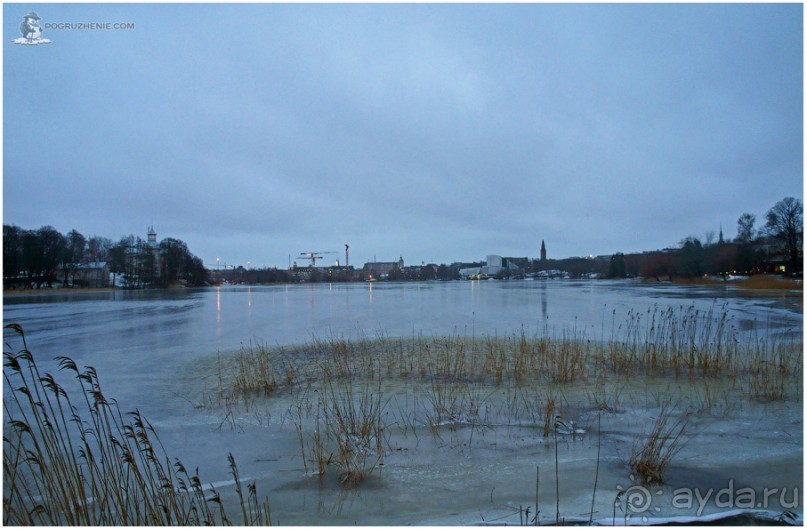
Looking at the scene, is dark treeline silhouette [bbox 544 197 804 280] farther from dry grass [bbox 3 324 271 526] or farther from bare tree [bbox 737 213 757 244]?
dry grass [bbox 3 324 271 526]

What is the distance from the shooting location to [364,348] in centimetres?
1255

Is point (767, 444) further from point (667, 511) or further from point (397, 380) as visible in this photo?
point (397, 380)

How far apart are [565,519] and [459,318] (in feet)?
57.4

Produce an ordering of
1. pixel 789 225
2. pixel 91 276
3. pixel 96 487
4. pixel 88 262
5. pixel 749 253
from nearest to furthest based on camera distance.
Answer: pixel 96 487 < pixel 789 225 < pixel 749 253 < pixel 91 276 < pixel 88 262

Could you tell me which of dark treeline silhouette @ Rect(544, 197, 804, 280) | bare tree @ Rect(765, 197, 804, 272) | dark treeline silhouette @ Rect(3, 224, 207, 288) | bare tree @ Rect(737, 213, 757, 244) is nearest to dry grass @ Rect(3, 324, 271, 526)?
dark treeline silhouette @ Rect(544, 197, 804, 280)

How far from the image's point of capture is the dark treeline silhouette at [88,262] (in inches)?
2259

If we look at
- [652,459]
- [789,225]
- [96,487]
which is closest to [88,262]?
[96,487]

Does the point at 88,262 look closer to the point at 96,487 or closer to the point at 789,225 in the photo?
the point at 96,487

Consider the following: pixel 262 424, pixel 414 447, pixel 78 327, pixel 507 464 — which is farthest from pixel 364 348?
pixel 78 327

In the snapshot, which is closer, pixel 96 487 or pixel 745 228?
pixel 96 487

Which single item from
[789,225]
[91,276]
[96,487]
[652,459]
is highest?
[789,225]

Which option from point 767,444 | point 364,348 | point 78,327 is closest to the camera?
point 767,444

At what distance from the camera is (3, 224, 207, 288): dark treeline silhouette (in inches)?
2259

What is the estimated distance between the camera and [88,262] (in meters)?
86.8
